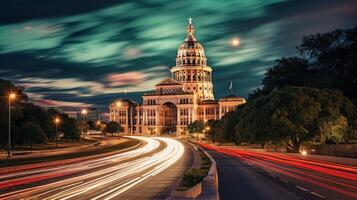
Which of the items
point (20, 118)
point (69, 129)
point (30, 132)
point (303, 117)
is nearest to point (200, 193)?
point (303, 117)

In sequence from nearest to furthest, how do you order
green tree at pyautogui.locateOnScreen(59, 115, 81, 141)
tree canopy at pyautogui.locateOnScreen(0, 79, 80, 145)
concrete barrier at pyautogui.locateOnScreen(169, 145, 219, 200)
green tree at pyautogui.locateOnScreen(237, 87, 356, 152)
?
concrete barrier at pyautogui.locateOnScreen(169, 145, 219, 200), green tree at pyautogui.locateOnScreen(237, 87, 356, 152), tree canopy at pyautogui.locateOnScreen(0, 79, 80, 145), green tree at pyautogui.locateOnScreen(59, 115, 81, 141)

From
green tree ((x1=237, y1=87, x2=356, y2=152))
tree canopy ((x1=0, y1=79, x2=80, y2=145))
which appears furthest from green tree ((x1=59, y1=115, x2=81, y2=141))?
green tree ((x1=237, y1=87, x2=356, y2=152))

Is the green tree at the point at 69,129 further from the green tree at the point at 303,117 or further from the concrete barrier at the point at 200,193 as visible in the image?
the concrete barrier at the point at 200,193

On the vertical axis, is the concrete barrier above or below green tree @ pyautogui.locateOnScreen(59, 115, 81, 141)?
below

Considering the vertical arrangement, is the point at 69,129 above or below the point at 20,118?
below

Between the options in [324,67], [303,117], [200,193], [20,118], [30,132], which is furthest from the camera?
[324,67]

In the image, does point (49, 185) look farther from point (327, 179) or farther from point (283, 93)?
point (283, 93)

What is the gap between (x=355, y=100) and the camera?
81.8 metres

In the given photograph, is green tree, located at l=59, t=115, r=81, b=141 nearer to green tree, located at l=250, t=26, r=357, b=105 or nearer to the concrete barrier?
green tree, located at l=250, t=26, r=357, b=105

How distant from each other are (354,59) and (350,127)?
27.8 metres

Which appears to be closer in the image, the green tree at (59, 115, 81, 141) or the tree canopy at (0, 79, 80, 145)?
the tree canopy at (0, 79, 80, 145)

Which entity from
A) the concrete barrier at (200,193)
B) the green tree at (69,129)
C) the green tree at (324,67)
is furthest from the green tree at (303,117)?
the green tree at (69,129)

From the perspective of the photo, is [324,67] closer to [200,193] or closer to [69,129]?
[69,129]

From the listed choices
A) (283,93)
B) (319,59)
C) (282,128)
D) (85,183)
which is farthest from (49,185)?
(319,59)
